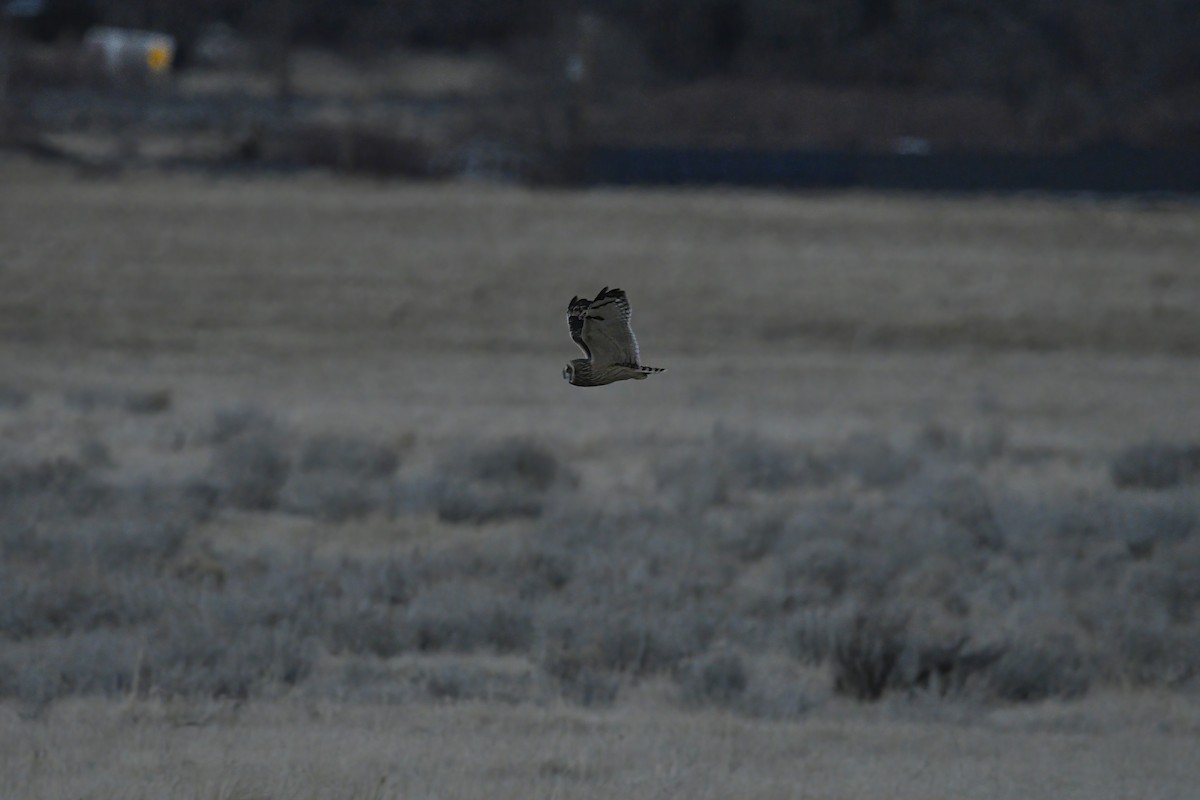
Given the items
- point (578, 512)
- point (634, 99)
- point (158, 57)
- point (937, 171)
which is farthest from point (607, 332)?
point (158, 57)

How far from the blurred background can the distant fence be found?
4 centimetres

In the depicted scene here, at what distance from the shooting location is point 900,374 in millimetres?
22391

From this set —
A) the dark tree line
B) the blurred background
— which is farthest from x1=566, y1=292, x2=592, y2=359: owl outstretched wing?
the dark tree line

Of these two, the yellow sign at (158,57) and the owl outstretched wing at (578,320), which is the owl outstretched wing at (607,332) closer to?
the owl outstretched wing at (578,320)

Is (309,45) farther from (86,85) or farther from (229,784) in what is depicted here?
(229,784)

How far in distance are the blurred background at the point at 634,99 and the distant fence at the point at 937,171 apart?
0.04 m

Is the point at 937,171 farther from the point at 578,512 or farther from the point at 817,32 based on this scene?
the point at 578,512

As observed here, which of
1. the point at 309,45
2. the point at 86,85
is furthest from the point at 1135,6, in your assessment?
the point at 86,85

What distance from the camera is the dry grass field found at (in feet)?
23.6

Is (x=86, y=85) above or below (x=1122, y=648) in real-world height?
above

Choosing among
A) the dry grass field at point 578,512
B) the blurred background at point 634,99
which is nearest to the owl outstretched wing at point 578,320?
the dry grass field at point 578,512

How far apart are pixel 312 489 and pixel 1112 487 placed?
276 inches

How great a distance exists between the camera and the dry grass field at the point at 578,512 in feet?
23.6

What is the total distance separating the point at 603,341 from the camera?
3.76 m
